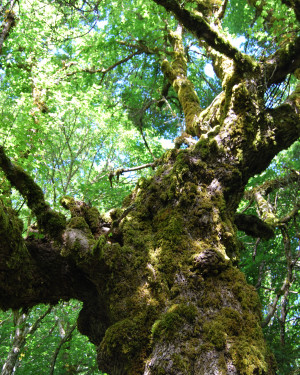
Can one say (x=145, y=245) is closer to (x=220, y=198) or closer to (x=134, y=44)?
(x=220, y=198)

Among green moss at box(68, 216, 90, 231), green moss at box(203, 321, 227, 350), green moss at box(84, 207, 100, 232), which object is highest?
green moss at box(84, 207, 100, 232)

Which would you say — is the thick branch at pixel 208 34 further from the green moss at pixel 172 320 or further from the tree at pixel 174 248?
the green moss at pixel 172 320

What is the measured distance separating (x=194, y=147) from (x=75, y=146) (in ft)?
A: 27.0

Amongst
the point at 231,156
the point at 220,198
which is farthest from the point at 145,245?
the point at 231,156

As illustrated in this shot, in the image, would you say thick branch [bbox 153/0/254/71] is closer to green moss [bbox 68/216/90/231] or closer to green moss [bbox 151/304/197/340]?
green moss [bbox 68/216/90/231]

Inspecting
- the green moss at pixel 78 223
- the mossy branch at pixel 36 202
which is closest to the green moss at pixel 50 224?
the mossy branch at pixel 36 202

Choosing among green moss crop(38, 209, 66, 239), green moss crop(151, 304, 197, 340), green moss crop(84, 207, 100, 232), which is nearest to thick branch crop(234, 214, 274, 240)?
green moss crop(84, 207, 100, 232)

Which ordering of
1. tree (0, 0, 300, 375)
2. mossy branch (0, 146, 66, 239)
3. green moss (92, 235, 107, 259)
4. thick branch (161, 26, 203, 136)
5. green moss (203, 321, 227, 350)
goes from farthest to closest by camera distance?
1. thick branch (161, 26, 203, 136)
2. mossy branch (0, 146, 66, 239)
3. green moss (92, 235, 107, 259)
4. tree (0, 0, 300, 375)
5. green moss (203, 321, 227, 350)

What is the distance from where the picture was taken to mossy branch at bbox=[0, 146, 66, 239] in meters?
3.00

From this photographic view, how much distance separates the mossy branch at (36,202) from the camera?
118 inches

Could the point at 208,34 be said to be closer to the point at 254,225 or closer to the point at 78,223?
the point at 254,225

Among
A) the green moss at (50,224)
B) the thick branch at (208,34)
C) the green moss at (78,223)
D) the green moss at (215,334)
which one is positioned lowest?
the green moss at (215,334)

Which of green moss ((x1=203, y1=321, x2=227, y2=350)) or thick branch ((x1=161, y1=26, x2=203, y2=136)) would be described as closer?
green moss ((x1=203, y1=321, x2=227, y2=350))

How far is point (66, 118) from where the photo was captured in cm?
994
